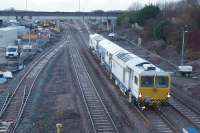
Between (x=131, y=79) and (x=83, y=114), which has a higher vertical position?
(x=131, y=79)

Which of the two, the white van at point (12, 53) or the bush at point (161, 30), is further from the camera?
the bush at point (161, 30)

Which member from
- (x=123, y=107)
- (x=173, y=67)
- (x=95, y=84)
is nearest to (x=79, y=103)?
(x=123, y=107)

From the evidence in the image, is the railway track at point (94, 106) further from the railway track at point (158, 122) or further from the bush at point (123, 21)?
the bush at point (123, 21)

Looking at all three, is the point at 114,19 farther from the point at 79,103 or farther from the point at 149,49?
the point at 79,103

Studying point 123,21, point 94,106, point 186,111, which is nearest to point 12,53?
point 94,106

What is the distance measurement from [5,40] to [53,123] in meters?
51.7

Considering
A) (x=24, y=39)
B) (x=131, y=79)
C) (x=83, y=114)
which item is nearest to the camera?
(x=83, y=114)

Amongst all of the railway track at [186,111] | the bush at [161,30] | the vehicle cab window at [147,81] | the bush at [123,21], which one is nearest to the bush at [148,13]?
the bush at [123,21]

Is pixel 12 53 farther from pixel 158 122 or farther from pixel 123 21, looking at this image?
pixel 123 21

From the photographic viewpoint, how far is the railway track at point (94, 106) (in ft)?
79.7

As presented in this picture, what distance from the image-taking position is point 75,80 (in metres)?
40.9

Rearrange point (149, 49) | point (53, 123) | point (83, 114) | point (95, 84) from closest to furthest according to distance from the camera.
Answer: point (53, 123) → point (83, 114) → point (95, 84) → point (149, 49)

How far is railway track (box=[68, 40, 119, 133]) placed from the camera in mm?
24297

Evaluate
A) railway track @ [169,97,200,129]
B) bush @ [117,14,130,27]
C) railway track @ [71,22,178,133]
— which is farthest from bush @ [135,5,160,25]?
railway track @ [71,22,178,133]
